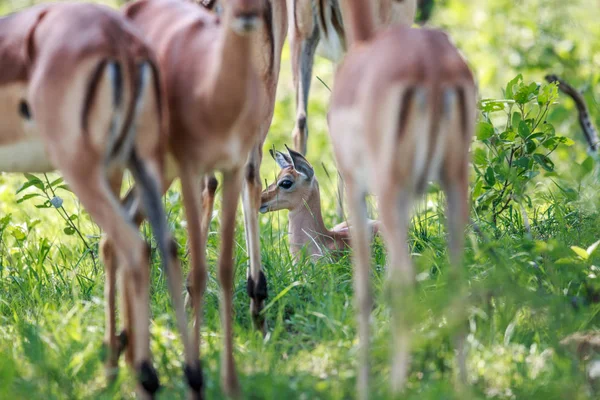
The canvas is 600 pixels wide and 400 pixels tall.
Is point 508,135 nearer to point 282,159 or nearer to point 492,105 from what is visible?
point 492,105

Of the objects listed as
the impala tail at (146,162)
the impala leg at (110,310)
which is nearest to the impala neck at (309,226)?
the impala leg at (110,310)

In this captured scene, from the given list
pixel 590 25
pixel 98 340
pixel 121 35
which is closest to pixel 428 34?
pixel 121 35

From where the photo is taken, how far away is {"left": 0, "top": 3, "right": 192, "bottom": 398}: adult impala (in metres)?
3.09

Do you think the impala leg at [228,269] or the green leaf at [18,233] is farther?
the green leaf at [18,233]

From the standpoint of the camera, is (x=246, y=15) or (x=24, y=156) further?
(x=24, y=156)

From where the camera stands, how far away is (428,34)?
3.13 meters

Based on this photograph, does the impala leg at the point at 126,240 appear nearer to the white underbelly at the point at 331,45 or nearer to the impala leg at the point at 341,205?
the white underbelly at the point at 331,45

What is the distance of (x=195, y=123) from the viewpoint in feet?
11.1

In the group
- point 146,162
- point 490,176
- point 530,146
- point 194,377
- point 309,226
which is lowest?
point 309,226

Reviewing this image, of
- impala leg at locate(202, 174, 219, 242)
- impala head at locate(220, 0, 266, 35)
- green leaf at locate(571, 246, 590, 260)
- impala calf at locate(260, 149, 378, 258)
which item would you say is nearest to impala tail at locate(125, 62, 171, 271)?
impala head at locate(220, 0, 266, 35)

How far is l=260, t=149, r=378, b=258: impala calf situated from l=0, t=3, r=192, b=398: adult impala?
2.18 m

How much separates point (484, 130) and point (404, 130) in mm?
1991

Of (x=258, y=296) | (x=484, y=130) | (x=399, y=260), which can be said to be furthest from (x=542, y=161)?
(x=399, y=260)

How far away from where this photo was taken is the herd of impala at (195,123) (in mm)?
3004
